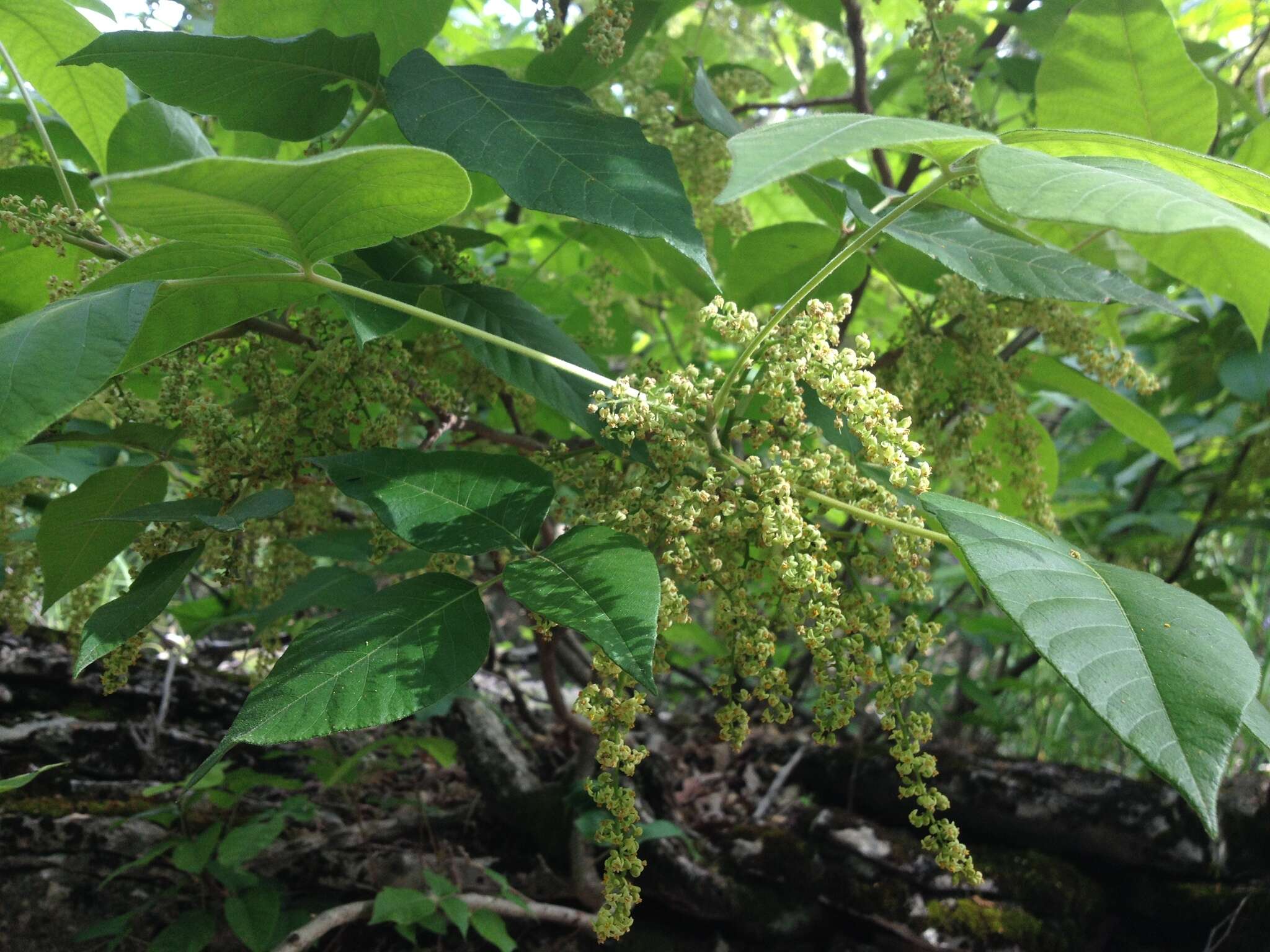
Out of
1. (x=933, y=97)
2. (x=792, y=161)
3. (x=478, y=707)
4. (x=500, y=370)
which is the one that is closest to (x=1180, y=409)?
(x=933, y=97)

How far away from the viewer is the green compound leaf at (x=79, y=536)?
3.95 ft

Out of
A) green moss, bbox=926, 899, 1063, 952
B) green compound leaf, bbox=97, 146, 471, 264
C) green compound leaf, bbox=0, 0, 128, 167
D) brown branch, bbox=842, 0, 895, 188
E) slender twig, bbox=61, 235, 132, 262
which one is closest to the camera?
green compound leaf, bbox=97, 146, 471, 264

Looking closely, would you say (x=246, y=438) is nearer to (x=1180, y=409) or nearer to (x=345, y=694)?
(x=345, y=694)

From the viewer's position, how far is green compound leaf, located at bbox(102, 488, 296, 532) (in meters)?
1.00

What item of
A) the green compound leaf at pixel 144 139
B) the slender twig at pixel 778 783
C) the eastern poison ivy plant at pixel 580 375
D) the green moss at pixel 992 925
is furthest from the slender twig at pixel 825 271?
the slender twig at pixel 778 783

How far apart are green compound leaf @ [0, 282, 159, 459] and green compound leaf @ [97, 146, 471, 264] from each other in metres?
0.10

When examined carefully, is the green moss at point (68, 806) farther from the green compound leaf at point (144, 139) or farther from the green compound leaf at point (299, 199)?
the green compound leaf at point (299, 199)

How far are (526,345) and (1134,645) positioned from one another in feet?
2.82

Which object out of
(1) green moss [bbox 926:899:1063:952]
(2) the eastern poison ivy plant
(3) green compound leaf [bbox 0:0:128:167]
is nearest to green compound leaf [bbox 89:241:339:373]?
(2) the eastern poison ivy plant

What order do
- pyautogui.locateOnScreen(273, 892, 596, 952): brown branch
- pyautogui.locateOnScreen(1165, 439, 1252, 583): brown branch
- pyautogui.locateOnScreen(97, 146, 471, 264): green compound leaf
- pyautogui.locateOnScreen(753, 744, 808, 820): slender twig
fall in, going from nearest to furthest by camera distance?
pyautogui.locateOnScreen(97, 146, 471, 264): green compound leaf, pyautogui.locateOnScreen(273, 892, 596, 952): brown branch, pyautogui.locateOnScreen(753, 744, 808, 820): slender twig, pyautogui.locateOnScreen(1165, 439, 1252, 583): brown branch

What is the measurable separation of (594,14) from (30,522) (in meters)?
2.99

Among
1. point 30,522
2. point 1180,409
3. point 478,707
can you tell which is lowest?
point 30,522

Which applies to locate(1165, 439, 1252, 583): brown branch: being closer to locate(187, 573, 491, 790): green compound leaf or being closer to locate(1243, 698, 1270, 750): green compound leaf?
locate(1243, 698, 1270, 750): green compound leaf

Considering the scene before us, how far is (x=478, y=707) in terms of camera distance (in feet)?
8.27
